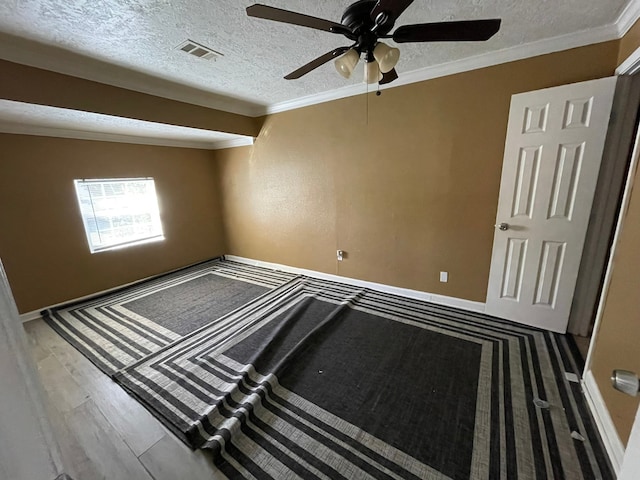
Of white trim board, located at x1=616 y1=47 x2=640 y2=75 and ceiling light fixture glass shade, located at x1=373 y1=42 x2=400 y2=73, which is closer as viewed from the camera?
ceiling light fixture glass shade, located at x1=373 y1=42 x2=400 y2=73

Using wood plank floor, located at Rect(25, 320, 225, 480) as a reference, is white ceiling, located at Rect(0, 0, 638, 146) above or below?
above

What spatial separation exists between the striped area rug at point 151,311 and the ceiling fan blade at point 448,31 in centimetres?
287

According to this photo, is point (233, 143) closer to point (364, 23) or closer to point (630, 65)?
point (364, 23)

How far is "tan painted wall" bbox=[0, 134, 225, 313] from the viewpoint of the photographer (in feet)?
9.31

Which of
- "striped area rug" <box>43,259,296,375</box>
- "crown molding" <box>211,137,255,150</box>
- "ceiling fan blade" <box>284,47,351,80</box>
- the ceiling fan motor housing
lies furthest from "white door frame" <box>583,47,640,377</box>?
"crown molding" <box>211,137,255,150</box>

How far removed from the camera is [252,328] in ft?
8.59

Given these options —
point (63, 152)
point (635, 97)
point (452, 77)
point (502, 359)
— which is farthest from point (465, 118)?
point (63, 152)

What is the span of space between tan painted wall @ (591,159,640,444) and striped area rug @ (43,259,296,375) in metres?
3.03

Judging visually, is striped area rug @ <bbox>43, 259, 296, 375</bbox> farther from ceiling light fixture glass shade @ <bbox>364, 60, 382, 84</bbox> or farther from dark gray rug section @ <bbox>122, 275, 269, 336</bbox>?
ceiling light fixture glass shade @ <bbox>364, 60, 382, 84</bbox>

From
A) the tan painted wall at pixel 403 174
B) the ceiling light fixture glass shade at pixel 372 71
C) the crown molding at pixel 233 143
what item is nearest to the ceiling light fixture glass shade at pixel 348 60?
the ceiling light fixture glass shade at pixel 372 71

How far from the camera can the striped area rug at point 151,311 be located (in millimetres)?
2410

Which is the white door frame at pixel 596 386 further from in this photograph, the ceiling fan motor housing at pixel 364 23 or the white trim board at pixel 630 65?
the ceiling fan motor housing at pixel 364 23

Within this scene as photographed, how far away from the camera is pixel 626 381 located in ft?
2.03

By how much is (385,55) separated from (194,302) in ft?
10.3
